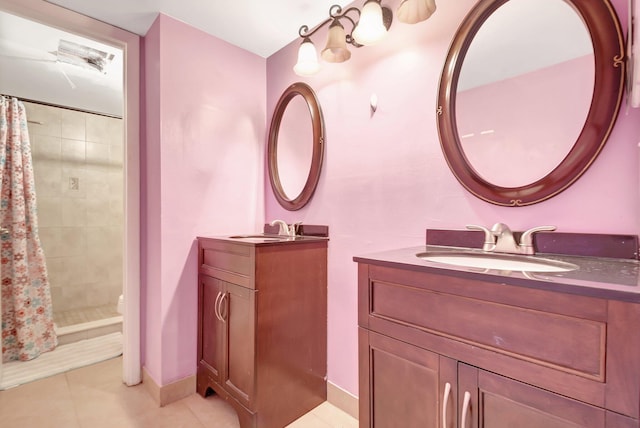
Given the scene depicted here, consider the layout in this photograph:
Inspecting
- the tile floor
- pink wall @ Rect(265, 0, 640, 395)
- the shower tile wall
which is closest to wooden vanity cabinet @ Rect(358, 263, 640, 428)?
pink wall @ Rect(265, 0, 640, 395)

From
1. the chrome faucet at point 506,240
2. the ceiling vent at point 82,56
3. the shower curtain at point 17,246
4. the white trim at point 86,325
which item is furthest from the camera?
the white trim at point 86,325

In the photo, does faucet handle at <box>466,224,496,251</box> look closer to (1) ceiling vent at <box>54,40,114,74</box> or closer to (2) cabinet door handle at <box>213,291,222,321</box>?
(2) cabinet door handle at <box>213,291,222,321</box>

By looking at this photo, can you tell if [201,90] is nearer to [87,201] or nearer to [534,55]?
[534,55]

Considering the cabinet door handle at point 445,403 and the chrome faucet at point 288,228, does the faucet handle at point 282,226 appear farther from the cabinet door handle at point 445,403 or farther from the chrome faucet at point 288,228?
the cabinet door handle at point 445,403

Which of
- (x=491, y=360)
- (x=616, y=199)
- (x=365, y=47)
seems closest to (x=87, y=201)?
(x=365, y=47)

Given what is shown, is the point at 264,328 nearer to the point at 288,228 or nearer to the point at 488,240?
the point at 288,228

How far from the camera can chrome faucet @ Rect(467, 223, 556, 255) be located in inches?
40.3

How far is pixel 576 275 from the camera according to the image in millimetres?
689

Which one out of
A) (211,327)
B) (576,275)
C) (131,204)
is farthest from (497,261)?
(131,204)

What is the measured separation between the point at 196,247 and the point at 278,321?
77 centimetres

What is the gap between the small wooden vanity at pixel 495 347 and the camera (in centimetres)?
58

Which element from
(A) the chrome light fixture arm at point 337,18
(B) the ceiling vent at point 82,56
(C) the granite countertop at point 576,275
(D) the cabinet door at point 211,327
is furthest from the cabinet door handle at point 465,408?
(B) the ceiling vent at point 82,56

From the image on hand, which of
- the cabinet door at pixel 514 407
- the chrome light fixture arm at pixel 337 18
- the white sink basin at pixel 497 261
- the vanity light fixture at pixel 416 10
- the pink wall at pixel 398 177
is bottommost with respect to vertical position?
the cabinet door at pixel 514 407

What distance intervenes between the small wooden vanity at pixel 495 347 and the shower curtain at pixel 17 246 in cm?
276
